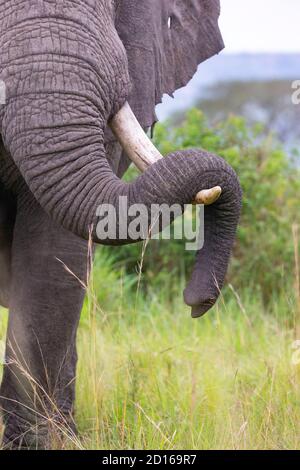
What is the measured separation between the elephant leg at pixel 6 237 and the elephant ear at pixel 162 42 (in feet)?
1.91

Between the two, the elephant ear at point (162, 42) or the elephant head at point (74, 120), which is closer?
the elephant head at point (74, 120)

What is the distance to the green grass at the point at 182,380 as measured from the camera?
396cm

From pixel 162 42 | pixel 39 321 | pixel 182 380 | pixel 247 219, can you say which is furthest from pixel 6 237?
pixel 247 219

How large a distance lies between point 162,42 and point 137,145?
812 millimetres

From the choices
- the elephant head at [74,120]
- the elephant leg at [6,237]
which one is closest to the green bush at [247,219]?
the elephant leg at [6,237]

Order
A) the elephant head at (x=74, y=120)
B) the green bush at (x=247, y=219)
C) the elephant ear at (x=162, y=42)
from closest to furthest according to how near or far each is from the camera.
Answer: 1. the elephant head at (x=74, y=120)
2. the elephant ear at (x=162, y=42)
3. the green bush at (x=247, y=219)

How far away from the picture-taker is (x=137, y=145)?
11.4 feet

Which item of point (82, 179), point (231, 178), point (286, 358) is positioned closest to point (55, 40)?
point (82, 179)

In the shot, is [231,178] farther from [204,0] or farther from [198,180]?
[204,0]

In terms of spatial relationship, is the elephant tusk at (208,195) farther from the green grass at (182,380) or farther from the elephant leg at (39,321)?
the elephant leg at (39,321)

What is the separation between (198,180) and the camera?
3346 millimetres

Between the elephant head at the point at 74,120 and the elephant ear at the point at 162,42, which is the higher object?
the elephant ear at the point at 162,42

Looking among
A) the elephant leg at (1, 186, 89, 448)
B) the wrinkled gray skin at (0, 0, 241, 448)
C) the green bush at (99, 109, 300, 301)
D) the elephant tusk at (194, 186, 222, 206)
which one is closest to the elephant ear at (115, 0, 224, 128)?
the wrinkled gray skin at (0, 0, 241, 448)

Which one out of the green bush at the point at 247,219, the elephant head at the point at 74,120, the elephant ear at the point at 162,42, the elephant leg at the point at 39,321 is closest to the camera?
the elephant head at the point at 74,120
